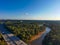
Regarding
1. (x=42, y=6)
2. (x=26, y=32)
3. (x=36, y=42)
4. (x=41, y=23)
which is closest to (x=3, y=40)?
(x=26, y=32)

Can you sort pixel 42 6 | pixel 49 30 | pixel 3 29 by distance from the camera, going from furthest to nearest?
pixel 49 30
pixel 3 29
pixel 42 6

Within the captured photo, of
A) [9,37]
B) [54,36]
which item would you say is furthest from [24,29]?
[54,36]

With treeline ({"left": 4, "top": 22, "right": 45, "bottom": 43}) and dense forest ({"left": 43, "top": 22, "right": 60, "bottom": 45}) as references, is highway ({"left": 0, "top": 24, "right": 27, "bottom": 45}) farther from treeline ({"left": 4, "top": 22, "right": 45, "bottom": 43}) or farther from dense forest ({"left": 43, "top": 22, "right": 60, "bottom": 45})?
dense forest ({"left": 43, "top": 22, "right": 60, "bottom": 45})

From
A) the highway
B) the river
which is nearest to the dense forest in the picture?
the river

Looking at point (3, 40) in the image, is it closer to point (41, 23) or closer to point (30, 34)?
point (30, 34)

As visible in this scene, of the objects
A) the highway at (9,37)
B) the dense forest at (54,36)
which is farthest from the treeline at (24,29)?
the dense forest at (54,36)

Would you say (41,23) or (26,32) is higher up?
(41,23)

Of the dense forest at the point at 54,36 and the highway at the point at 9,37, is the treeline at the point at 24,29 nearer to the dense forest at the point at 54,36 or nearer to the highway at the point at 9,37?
the highway at the point at 9,37
